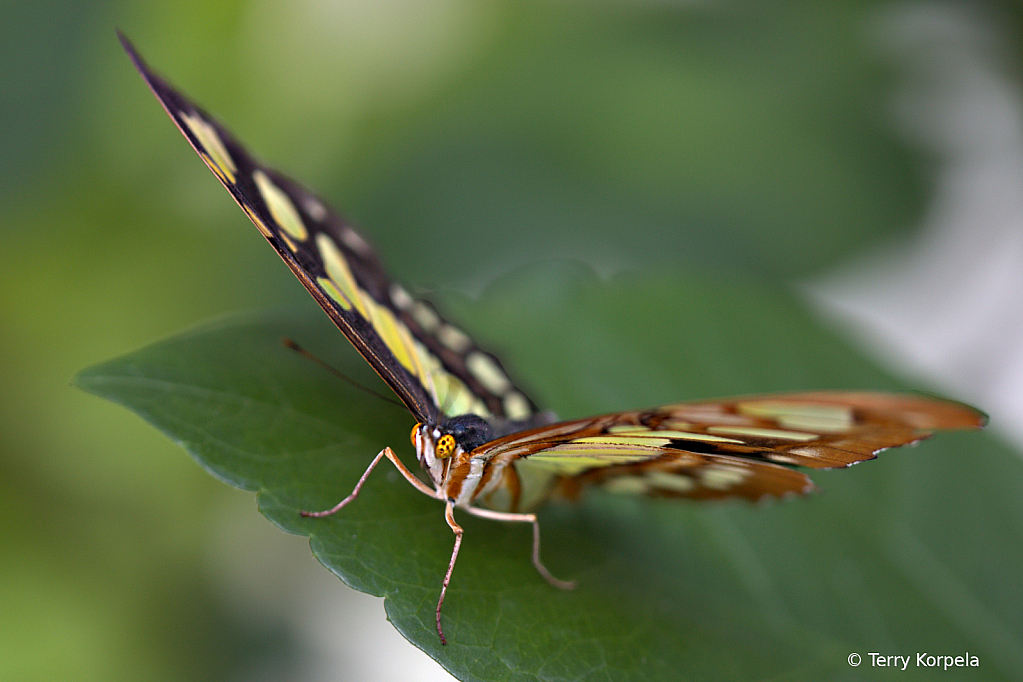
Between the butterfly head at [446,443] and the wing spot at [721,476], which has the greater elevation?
the butterfly head at [446,443]

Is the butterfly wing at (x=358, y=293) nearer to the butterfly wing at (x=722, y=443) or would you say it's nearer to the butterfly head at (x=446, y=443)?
the butterfly head at (x=446, y=443)

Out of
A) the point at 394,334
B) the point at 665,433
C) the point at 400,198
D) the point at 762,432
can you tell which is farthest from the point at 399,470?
the point at 400,198

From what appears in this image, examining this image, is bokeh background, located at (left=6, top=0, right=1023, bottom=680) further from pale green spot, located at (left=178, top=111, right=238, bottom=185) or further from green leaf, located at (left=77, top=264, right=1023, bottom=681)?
pale green spot, located at (left=178, top=111, right=238, bottom=185)

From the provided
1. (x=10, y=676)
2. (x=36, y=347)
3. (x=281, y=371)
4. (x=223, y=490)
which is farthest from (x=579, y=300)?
(x=10, y=676)

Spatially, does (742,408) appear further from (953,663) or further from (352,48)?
(352,48)

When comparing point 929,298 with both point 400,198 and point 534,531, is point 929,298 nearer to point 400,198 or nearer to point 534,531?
point 400,198

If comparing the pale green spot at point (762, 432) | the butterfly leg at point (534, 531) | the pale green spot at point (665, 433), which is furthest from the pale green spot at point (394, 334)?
the pale green spot at point (762, 432)

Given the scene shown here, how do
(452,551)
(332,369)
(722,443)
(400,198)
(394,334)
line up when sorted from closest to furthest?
(722,443), (452,551), (332,369), (394,334), (400,198)
